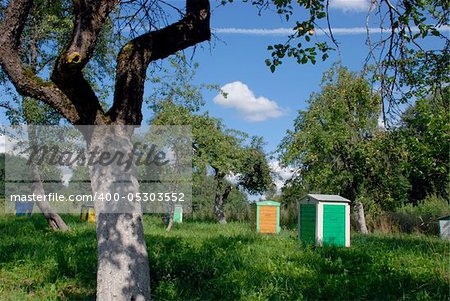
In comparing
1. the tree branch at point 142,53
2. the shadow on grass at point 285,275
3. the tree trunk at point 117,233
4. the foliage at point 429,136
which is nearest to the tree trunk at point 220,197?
the foliage at point 429,136

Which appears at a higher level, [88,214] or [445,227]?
[445,227]

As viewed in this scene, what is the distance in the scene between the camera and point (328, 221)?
10.9 meters

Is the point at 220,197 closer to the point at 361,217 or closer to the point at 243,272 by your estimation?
the point at 361,217

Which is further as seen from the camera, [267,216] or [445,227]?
[267,216]

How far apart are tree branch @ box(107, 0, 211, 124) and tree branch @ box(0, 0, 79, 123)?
1.72ft

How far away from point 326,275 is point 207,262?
203 centimetres

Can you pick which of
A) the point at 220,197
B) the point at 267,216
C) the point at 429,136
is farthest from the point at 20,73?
the point at 220,197

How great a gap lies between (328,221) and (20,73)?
28.2 ft

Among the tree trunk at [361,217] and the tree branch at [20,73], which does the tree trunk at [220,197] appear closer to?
the tree trunk at [361,217]

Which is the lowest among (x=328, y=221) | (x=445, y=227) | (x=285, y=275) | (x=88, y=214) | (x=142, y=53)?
(x=285, y=275)

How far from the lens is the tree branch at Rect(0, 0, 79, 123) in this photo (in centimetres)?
426

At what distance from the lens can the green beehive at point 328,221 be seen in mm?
10742

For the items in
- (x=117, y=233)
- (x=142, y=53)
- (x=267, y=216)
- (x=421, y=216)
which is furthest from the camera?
(x=421, y=216)

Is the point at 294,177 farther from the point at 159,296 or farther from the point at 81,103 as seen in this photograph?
the point at 81,103
